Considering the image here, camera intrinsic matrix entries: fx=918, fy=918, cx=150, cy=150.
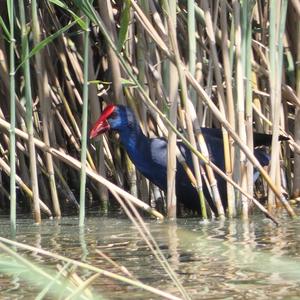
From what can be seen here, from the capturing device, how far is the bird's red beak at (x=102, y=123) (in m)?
5.12

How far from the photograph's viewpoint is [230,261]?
3508 mm

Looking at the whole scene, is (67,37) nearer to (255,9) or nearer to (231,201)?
(255,9)

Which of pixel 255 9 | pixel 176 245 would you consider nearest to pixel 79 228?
pixel 176 245

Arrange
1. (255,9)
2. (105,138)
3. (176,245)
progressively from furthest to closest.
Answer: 1. (105,138)
2. (255,9)
3. (176,245)

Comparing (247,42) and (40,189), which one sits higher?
(247,42)

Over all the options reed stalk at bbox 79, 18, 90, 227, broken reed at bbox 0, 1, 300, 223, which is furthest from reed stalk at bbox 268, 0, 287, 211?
reed stalk at bbox 79, 18, 90, 227

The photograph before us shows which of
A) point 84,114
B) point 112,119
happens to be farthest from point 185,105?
point 112,119

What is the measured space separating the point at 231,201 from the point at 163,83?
2.44 ft

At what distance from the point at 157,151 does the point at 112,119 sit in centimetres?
32

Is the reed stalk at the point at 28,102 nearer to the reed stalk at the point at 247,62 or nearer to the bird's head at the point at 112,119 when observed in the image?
the bird's head at the point at 112,119

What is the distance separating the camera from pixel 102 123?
5176 mm

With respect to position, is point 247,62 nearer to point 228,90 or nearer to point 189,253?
point 228,90

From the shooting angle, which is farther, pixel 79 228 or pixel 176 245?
pixel 79 228

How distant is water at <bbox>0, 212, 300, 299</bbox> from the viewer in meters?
2.93
